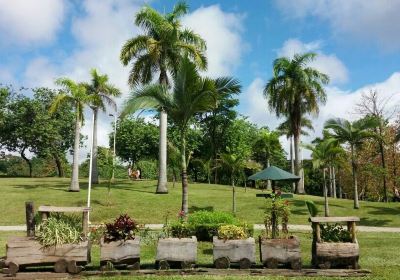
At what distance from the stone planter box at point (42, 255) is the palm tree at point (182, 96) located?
320 inches

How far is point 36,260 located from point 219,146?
4624 centimetres

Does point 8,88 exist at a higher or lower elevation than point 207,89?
higher

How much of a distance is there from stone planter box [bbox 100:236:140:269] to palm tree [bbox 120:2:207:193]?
64.8 ft

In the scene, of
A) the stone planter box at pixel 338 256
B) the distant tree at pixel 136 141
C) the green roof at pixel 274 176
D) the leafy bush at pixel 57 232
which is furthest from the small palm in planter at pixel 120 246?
the distant tree at pixel 136 141

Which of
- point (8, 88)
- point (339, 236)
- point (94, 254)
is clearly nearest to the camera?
point (339, 236)

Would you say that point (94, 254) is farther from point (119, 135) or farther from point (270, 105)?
point (119, 135)

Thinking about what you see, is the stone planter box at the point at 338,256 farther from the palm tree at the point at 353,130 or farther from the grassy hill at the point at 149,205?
the palm tree at the point at 353,130

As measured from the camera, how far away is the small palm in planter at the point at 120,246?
965cm

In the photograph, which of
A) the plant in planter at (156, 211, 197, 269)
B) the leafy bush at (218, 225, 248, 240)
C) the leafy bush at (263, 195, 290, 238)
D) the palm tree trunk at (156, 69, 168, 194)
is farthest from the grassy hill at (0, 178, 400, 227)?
the plant in planter at (156, 211, 197, 269)

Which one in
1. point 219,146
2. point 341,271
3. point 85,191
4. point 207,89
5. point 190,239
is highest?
point 219,146

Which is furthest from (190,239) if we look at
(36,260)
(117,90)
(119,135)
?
(119,135)

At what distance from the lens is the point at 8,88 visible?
51.3 m

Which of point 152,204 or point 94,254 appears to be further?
point 152,204

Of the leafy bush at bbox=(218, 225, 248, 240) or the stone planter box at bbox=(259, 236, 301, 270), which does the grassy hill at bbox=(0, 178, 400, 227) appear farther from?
the stone planter box at bbox=(259, 236, 301, 270)
